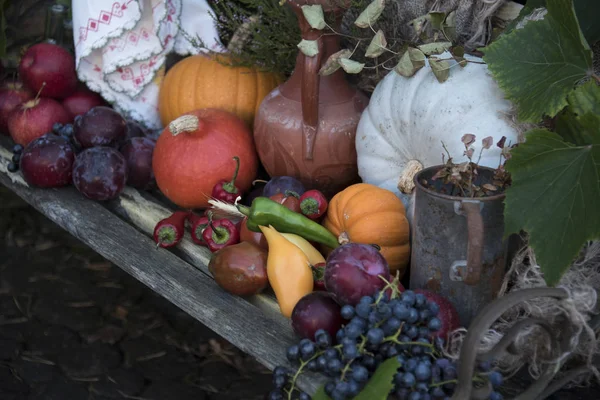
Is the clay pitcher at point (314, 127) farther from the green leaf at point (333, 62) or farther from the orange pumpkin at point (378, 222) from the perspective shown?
the orange pumpkin at point (378, 222)

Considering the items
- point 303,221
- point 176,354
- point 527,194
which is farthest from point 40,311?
point 527,194

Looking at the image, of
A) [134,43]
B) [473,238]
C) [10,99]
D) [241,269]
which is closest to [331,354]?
[473,238]

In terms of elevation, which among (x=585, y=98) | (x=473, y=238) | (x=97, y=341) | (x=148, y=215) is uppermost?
(x=585, y=98)

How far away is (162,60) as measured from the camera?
2492mm

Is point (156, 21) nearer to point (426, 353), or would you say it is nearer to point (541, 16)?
point (541, 16)

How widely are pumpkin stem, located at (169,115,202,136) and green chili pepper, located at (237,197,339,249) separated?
0.39 m

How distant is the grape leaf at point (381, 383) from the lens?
1.08m

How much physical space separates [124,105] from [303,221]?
1.12 meters

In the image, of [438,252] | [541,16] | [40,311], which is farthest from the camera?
[40,311]

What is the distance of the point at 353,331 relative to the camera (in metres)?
1.21

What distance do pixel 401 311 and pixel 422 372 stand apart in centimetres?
11

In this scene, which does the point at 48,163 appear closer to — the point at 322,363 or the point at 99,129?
the point at 99,129

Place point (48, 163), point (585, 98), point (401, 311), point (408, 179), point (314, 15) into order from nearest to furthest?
point (401, 311) < point (585, 98) < point (408, 179) < point (314, 15) < point (48, 163)

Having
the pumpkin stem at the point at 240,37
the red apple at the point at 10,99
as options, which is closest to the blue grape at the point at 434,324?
the pumpkin stem at the point at 240,37
